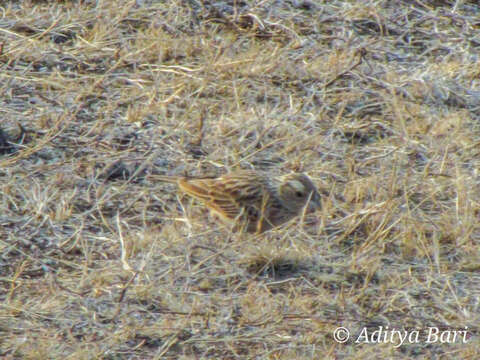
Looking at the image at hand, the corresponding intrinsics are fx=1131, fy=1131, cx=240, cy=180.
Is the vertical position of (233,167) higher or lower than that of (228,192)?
lower

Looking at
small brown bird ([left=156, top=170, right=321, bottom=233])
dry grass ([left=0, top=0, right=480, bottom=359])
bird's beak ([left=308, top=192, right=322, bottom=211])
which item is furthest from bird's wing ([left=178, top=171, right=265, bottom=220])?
bird's beak ([left=308, top=192, right=322, bottom=211])

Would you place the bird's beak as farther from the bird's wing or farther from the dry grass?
the bird's wing

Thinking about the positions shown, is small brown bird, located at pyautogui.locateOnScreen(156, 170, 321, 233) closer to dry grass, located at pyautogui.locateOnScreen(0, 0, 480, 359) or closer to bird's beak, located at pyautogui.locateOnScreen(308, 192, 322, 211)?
bird's beak, located at pyautogui.locateOnScreen(308, 192, 322, 211)

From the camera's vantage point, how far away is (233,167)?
7.35 metres

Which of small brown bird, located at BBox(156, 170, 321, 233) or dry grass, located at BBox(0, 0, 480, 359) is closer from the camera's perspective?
dry grass, located at BBox(0, 0, 480, 359)

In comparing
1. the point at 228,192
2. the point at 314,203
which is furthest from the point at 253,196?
the point at 314,203

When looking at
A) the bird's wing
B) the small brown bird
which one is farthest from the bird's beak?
the bird's wing

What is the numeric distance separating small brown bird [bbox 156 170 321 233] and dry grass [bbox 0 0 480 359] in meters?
0.13

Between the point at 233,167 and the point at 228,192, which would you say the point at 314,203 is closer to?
the point at 228,192

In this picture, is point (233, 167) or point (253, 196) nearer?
point (253, 196)

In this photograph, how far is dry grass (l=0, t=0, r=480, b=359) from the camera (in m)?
5.74

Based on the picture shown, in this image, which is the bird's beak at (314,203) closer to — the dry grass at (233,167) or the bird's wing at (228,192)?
the dry grass at (233,167)

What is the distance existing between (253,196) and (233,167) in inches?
18.6

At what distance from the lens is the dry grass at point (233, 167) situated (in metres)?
5.74
